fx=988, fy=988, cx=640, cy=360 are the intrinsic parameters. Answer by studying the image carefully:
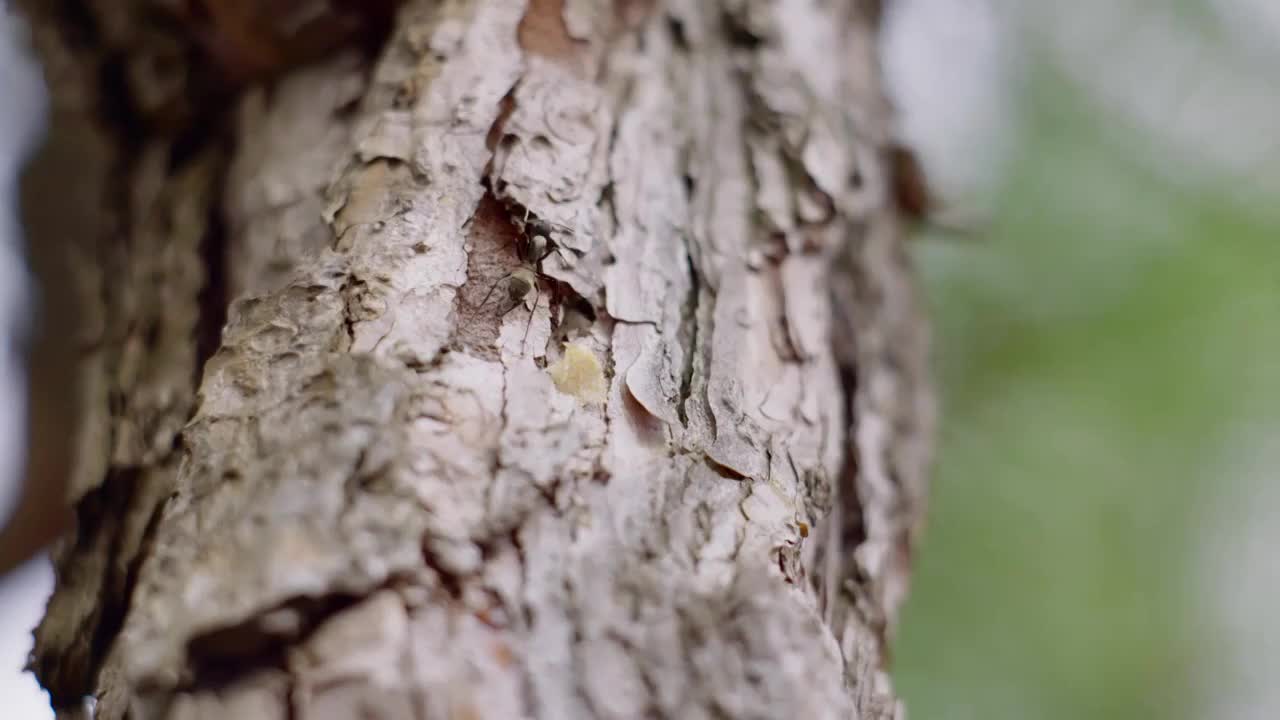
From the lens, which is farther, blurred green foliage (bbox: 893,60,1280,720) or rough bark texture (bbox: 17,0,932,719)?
blurred green foliage (bbox: 893,60,1280,720)

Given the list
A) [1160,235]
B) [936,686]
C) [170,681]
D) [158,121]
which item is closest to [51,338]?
[158,121]

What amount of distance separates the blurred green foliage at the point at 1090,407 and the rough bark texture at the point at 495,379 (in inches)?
36.8

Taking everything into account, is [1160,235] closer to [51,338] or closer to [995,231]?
[995,231]

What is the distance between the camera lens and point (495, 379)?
49 cm

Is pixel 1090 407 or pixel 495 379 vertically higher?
pixel 495 379

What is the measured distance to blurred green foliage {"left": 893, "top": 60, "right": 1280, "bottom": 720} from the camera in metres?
1.79

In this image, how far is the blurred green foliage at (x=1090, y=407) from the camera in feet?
5.86

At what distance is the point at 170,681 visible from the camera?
1.31ft

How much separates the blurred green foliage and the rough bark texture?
3.07 ft

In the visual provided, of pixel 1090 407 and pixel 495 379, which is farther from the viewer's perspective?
pixel 1090 407

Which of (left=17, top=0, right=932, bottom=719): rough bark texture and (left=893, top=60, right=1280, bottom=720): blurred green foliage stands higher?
(left=17, top=0, right=932, bottom=719): rough bark texture

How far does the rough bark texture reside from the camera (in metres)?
0.41

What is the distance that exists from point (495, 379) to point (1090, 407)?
1.68 metres

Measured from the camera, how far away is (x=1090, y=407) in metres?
1.89
